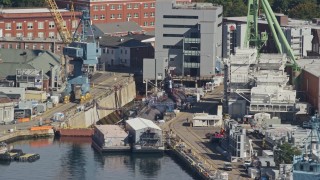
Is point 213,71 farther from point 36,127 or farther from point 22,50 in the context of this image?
→ point 36,127

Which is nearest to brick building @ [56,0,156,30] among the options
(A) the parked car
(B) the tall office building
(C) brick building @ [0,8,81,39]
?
(C) brick building @ [0,8,81,39]

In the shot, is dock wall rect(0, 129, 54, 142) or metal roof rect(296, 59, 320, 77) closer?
dock wall rect(0, 129, 54, 142)

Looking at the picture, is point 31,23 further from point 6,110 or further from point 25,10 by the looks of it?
point 6,110

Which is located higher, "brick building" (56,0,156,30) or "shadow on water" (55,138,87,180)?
"brick building" (56,0,156,30)

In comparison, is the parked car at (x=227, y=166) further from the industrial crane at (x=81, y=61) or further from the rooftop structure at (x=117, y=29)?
the rooftop structure at (x=117, y=29)

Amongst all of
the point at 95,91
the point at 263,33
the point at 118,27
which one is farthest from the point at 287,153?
the point at 118,27

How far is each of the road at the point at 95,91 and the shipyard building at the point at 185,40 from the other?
5.15 feet

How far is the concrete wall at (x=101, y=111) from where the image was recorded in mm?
58688

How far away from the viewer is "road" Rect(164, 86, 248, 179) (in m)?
50.6

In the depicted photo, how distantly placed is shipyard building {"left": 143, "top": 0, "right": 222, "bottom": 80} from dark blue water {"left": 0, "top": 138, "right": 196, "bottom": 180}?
13595 mm

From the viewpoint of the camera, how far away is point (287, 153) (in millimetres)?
48875

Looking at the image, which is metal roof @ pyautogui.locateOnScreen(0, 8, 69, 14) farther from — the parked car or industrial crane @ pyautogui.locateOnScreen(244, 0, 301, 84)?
the parked car

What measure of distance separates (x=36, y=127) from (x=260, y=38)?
14020 mm

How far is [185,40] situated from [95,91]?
5213 millimetres
